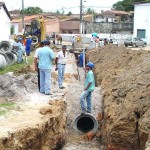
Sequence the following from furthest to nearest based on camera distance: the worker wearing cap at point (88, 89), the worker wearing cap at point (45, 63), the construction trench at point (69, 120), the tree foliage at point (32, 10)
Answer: the tree foliage at point (32, 10) < the worker wearing cap at point (88, 89) < the worker wearing cap at point (45, 63) < the construction trench at point (69, 120)

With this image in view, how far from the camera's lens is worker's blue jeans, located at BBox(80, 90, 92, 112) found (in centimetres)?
1355

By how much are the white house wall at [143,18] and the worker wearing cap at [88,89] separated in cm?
4178

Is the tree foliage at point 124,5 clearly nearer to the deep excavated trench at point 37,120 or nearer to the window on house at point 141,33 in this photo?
the window on house at point 141,33

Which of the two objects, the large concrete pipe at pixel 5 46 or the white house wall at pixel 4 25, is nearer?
the large concrete pipe at pixel 5 46

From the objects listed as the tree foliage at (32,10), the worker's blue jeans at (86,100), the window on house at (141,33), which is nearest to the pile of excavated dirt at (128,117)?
the worker's blue jeans at (86,100)

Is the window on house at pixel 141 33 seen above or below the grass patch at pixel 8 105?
below

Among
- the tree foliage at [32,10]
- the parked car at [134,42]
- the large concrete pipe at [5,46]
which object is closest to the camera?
the large concrete pipe at [5,46]

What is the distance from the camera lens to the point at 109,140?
411 inches

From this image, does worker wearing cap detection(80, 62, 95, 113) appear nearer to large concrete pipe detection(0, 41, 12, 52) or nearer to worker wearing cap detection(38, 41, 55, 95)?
worker wearing cap detection(38, 41, 55, 95)

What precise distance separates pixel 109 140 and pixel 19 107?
8.17 feet

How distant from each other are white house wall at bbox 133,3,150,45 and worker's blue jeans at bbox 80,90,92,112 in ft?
137

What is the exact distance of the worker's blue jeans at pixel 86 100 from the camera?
13.5 metres

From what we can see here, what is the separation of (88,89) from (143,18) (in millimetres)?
44223

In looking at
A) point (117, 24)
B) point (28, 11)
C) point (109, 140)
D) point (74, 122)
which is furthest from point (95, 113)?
point (28, 11)
